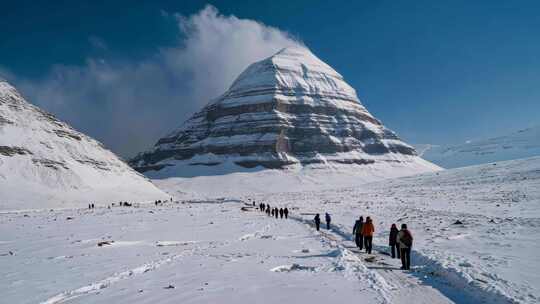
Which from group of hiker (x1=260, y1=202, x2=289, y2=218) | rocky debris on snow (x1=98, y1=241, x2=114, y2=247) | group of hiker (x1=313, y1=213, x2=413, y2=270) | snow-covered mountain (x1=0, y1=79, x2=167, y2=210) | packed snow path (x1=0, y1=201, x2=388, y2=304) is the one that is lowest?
packed snow path (x1=0, y1=201, x2=388, y2=304)

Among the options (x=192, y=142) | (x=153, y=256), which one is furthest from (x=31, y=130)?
(x=153, y=256)

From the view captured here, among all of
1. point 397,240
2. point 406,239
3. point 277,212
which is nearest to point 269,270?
point 406,239

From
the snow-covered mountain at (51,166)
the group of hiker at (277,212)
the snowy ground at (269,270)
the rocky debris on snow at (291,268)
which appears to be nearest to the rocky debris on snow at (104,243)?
the snowy ground at (269,270)

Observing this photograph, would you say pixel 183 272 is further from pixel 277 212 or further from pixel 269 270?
pixel 277 212

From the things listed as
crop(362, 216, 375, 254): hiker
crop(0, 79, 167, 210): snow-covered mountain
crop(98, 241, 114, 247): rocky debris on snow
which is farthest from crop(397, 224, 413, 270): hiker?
crop(0, 79, 167, 210): snow-covered mountain

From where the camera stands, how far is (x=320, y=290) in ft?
32.5

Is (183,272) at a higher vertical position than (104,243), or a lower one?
lower

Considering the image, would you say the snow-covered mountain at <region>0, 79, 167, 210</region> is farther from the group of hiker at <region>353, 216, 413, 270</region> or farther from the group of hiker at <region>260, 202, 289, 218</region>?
the group of hiker at <region>353, 216, 413, 270</region>

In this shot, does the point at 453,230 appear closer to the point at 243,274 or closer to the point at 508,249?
the point at 508,249

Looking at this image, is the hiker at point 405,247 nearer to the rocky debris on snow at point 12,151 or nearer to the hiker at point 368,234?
the hiker at point 368,234

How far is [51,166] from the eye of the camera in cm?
9419

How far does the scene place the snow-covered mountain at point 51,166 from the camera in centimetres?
8281

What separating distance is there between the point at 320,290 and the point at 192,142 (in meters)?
192

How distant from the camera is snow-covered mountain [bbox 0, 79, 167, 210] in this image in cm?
8281
